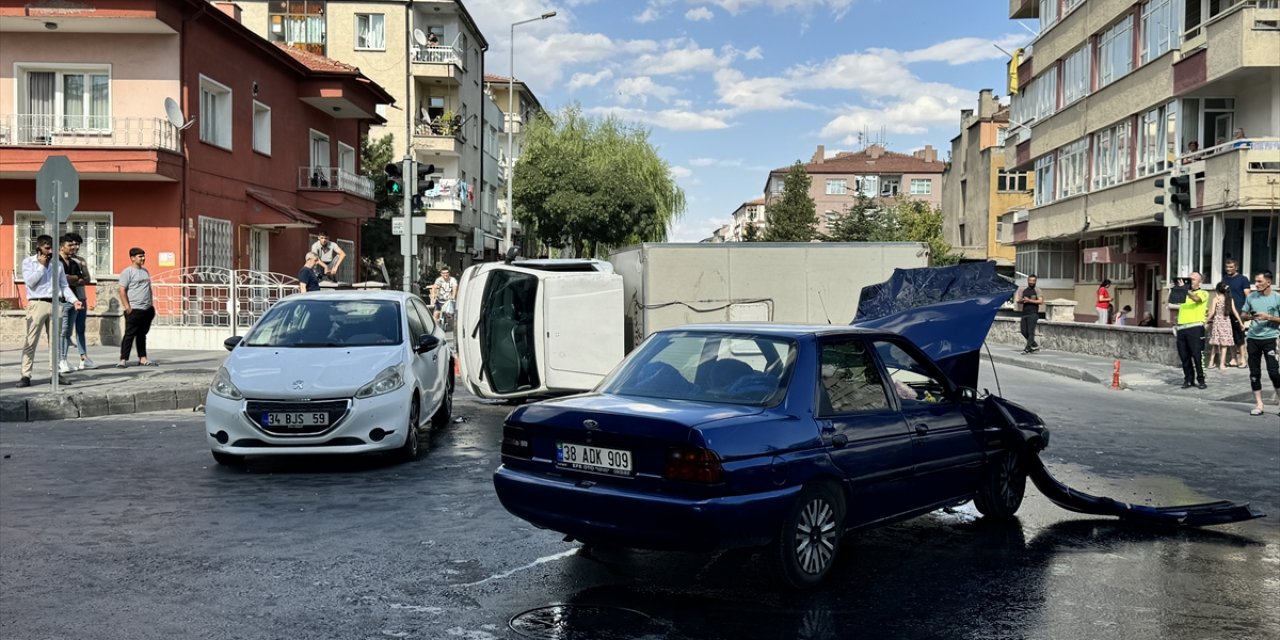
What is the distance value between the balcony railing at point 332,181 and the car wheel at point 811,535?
1131 inches

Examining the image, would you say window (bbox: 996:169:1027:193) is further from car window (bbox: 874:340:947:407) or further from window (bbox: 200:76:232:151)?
car window (bbox: 874:340:947:407)

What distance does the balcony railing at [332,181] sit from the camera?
32.4 m

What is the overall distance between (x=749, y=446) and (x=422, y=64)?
43.2m

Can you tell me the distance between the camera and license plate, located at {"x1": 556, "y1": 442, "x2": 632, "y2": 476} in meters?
5.45

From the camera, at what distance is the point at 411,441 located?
9.79 m

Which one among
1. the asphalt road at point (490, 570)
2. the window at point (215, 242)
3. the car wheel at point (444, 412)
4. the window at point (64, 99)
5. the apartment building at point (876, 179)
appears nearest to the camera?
the asphalt road at point (490, 570)

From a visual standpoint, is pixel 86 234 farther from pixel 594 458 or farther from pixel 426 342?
pixel 594 458

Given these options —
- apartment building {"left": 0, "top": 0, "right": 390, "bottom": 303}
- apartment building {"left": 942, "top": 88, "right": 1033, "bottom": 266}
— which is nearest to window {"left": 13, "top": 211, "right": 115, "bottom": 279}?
apartment building {"left": 0, "top": 0, "right": 390, "bottom": 303}

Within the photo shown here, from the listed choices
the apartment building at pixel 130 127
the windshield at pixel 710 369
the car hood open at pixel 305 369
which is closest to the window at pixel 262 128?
the apartment building at pixel 130 127

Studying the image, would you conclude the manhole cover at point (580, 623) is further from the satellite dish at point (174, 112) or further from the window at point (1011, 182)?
the window at point (1011, 182)

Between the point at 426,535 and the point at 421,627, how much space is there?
6.23 feet

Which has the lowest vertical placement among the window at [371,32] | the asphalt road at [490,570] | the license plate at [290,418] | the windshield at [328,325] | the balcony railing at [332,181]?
the asphalt road at [490,570]

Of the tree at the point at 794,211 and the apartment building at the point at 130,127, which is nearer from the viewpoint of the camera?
the apartment building at the point at 130,127

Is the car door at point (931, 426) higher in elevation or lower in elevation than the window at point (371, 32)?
lower
